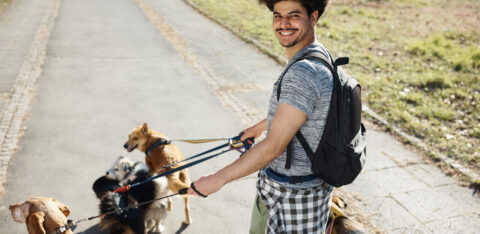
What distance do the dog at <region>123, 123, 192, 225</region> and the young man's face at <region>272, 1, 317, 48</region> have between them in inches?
86.5

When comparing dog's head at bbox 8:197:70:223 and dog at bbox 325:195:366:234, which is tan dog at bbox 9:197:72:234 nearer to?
dog's head at bbox 8:197:70:223

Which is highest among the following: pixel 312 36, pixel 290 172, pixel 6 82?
pixel 312 36

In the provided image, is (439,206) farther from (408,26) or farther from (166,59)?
(408,26)

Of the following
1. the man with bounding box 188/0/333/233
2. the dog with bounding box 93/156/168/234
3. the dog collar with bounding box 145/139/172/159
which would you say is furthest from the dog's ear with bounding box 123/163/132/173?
the man with bounding box 188/0/333/233

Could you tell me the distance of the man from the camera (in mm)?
1726

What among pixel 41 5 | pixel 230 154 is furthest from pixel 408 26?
pixel 41 5

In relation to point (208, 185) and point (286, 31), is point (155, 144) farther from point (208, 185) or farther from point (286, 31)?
point (286, 31)

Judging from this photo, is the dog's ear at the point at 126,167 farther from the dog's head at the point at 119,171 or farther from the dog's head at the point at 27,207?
the dog's head at the point at 27,207

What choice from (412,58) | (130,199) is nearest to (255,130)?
(130,199)

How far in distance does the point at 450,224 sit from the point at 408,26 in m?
13.7

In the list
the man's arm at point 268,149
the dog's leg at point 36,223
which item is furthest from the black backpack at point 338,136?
the dog's leg at point 36,223

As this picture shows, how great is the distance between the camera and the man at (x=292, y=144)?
1726 mm

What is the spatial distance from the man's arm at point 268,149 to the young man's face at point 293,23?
1.56 feet

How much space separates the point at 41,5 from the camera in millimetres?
16500
